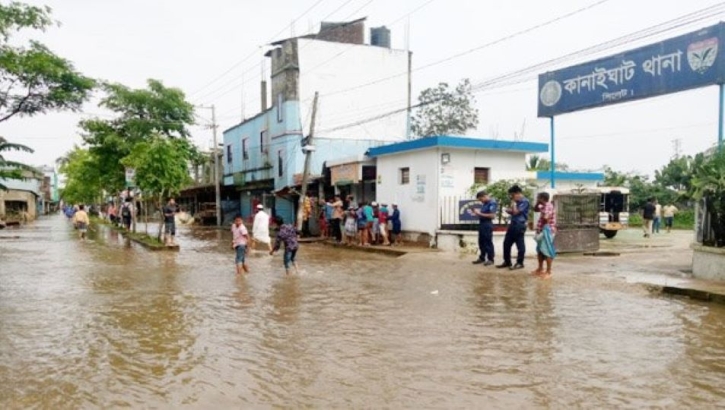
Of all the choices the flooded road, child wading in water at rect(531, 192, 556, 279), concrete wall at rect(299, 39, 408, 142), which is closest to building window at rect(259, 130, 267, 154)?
concrete wall at rect(299, 39, 408, 142)

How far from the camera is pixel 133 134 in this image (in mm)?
34719

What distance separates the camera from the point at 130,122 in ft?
114

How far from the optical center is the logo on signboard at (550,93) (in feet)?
57.7

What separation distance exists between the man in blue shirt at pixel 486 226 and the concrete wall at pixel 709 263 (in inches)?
176

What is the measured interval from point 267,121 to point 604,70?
22870mm

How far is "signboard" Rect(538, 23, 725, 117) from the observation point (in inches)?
509

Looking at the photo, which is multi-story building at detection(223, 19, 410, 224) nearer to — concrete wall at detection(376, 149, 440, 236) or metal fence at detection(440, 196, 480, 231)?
concrete wall at detection(376, 149, 440, 236)

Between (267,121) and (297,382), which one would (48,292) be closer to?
(297,382)

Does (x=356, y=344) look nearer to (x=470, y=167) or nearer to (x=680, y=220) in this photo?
(x=470, y=167)

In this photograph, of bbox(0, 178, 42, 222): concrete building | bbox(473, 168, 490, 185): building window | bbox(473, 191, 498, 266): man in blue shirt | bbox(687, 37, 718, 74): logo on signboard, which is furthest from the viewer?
bbox(0, 178, 42, 222): concrete building

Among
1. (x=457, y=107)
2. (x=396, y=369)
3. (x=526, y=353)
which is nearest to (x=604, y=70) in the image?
(x=526, y=353)

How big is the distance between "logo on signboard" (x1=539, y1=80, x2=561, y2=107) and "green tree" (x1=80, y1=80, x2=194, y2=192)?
23.8 m

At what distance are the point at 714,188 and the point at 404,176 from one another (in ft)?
36.8

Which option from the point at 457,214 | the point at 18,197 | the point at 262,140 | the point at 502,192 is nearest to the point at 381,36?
the point at 262,140
